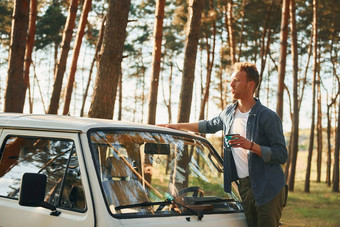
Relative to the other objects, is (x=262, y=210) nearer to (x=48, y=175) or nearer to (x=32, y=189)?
(x=48, y=175)

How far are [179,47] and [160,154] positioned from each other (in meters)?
32.6

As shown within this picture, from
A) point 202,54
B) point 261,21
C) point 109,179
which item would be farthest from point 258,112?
point 202,54

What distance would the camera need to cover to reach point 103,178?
10.8 ft

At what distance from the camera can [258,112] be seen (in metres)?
4.13

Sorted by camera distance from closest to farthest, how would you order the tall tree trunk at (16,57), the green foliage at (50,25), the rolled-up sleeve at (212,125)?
the rolled-up sleeve at (212,125)
the tall tree trunk at (16,57)
the green foliage at (50,25)

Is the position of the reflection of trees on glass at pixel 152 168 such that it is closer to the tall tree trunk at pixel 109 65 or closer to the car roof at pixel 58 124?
the car roof at pixel 58 124

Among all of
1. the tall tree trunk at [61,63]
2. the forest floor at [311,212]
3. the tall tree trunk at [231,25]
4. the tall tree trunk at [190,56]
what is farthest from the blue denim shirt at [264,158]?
the tall tree trunk at [231,25]

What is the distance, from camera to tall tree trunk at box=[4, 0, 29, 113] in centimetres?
1147

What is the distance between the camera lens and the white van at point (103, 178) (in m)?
3.19

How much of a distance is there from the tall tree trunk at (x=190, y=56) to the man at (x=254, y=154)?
21.6 ft

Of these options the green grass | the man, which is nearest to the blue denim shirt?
the man

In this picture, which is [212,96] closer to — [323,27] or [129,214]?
[323,27]

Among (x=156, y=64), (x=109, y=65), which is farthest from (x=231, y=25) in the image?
(x=109, y=65)

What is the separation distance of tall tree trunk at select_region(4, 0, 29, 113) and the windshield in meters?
8.39
